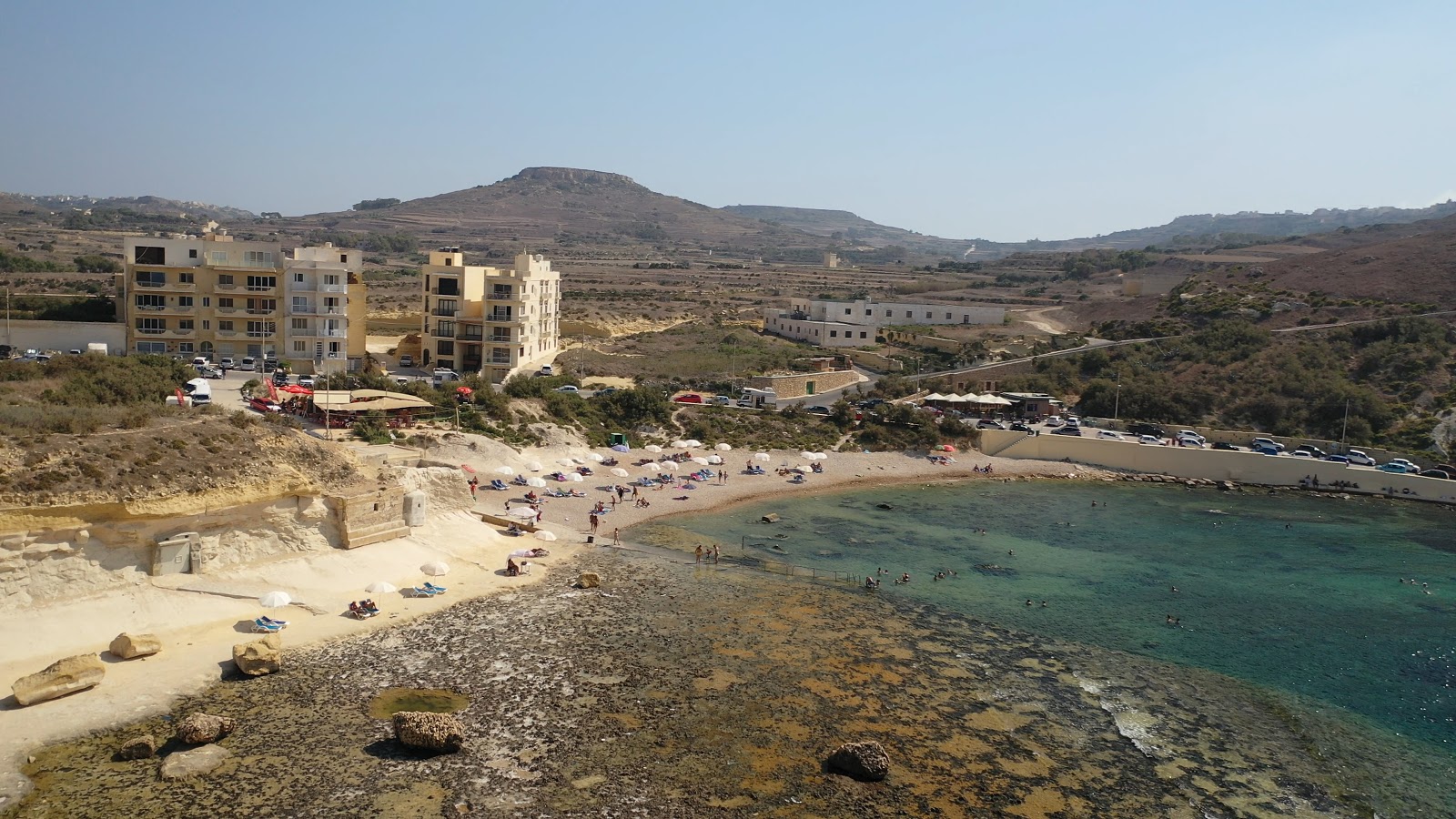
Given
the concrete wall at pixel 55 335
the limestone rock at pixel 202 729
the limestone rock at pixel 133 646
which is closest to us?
the limestone rock at pixel 202 729

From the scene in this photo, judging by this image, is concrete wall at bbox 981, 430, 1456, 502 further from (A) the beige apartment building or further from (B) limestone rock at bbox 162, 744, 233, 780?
(B) limestone rock at bbox 162, 744, 233, 780

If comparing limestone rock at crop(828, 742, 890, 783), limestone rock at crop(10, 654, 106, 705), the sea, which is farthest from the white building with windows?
limestone rock at crop(10, 654, 106, 705)

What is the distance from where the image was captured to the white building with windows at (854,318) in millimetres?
75625

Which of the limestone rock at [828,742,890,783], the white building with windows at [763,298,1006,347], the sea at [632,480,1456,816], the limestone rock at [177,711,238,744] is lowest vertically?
the sea at [632,480,1456,816]

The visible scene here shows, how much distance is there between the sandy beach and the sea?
18.3ft

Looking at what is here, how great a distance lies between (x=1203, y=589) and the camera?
31.0 meters

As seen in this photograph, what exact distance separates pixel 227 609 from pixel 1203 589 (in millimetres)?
28039

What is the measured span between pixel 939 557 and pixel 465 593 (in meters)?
15.9

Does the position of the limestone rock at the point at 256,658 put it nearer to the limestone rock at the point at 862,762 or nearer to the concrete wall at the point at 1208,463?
the limestone rock at the point at 862,762

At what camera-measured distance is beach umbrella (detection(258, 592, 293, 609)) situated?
21.9 metres

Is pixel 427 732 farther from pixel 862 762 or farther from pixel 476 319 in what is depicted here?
pixel 476 319

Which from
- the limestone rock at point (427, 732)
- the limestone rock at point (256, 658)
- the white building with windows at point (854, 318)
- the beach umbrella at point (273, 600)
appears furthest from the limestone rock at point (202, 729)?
the white building with windows at point (854, 318)

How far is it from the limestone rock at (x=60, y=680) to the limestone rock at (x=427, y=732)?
19.7ft

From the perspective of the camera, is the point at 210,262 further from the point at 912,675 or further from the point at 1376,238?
the point at 1376,238
